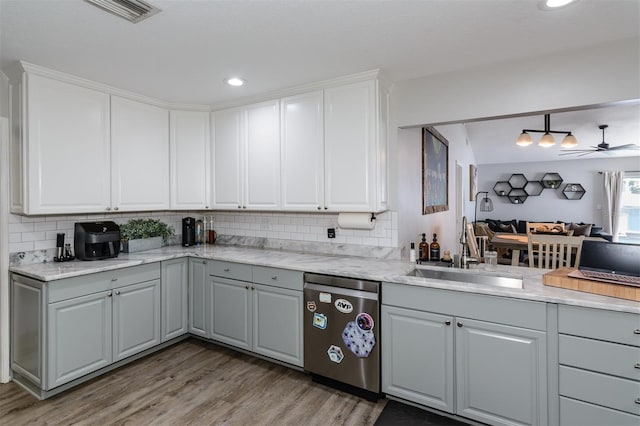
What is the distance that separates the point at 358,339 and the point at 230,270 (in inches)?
51.2

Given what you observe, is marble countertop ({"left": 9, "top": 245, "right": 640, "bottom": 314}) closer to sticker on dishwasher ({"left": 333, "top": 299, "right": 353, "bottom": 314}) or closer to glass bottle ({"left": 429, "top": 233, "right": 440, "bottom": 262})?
sticker on dishwasher ({"left": 333, "top": 299, "right": 353, "bottom": 314})

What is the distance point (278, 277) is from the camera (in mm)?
2789

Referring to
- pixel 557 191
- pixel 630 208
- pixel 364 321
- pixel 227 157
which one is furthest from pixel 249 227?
pixel 630 208

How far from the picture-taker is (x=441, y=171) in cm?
460

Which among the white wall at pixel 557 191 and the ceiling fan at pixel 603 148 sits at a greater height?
the ceiling fan at pixel 603 148

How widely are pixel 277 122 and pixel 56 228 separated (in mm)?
2119

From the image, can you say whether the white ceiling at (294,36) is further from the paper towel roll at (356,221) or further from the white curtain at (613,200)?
the white curtain at (613,200)

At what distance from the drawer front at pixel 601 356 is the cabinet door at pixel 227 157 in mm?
2800

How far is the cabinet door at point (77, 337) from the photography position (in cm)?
238

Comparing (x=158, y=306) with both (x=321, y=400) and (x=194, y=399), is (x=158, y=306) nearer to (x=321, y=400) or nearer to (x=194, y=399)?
(x=194, y=399)

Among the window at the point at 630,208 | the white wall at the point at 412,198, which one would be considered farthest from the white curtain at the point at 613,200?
the white wall at the point at 412,198

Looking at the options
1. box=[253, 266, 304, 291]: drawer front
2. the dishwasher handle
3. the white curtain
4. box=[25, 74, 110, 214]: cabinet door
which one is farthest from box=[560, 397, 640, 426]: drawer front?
the white curtain

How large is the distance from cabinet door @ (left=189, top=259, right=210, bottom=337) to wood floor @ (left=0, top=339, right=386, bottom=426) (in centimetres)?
39

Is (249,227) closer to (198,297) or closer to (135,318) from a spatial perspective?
(198,297)
